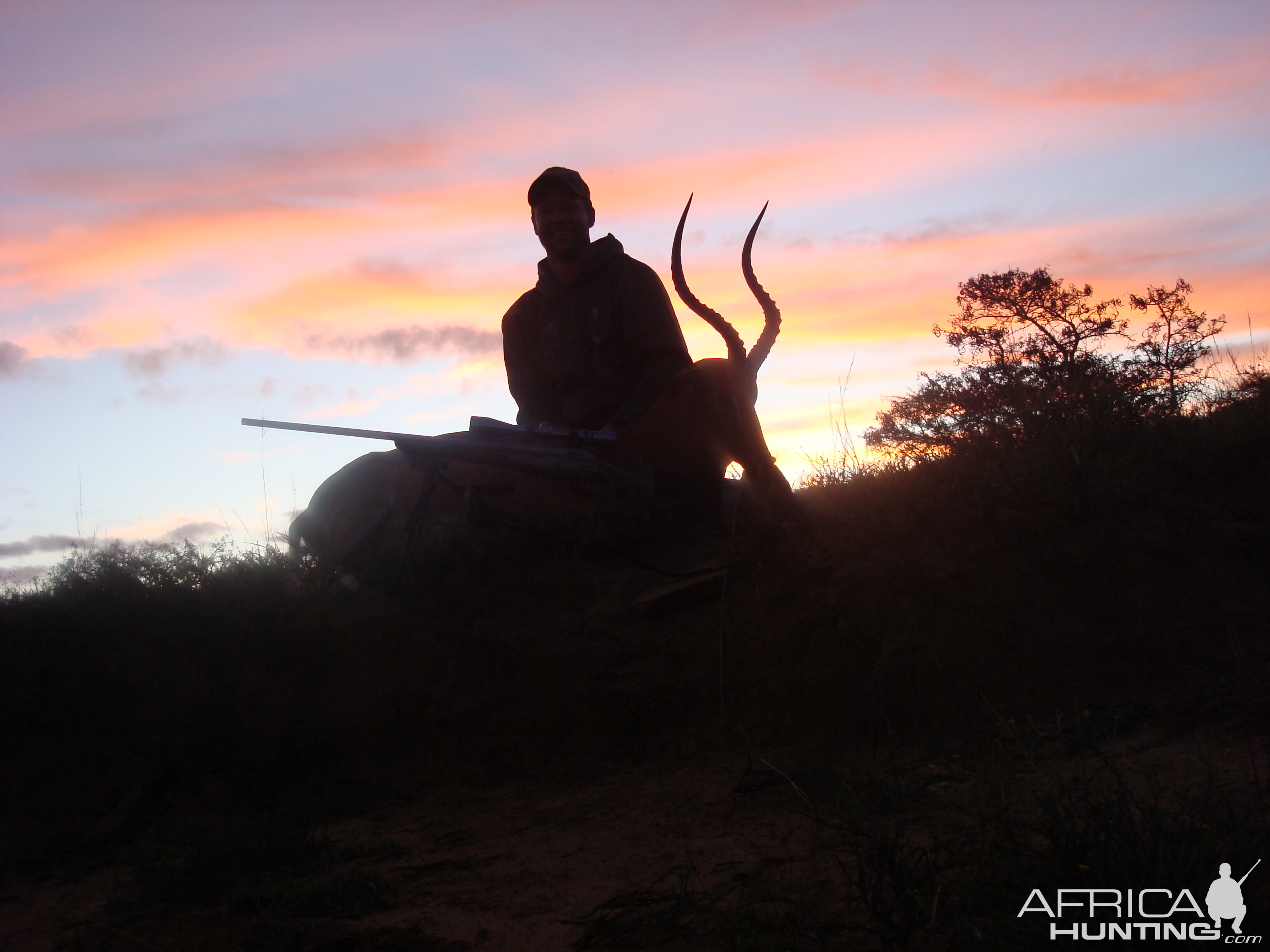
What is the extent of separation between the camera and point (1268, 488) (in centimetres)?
445

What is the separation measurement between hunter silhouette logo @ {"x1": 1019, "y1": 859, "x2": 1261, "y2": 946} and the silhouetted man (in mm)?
4150

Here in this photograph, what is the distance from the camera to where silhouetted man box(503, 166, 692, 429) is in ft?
19.3

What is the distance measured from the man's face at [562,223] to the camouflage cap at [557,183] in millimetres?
17

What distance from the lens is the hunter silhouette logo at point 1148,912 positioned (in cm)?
169

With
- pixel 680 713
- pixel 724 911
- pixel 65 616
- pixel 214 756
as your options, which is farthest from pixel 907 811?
pixel 65 616

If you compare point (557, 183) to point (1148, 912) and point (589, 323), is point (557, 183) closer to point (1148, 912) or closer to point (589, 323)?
point (589, 323)

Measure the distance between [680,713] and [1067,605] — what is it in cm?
161

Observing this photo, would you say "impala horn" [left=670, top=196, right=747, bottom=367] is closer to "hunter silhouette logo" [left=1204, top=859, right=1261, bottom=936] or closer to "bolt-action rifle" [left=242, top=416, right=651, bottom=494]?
"bolt-action rifle" [left=242, top=416, right=651, bottom=494]

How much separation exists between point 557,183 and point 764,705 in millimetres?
3715

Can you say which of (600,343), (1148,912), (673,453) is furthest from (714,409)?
(1148,912)

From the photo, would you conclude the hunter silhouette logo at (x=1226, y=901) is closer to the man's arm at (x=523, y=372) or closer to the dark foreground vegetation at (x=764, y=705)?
the dark foreground vegetation at (x=764, y=705)

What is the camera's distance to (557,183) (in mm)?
5906

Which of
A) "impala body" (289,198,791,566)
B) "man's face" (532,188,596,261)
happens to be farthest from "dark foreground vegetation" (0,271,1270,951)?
"man's face" (532,188,596,261)

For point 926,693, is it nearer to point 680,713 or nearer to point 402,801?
point 680,713
